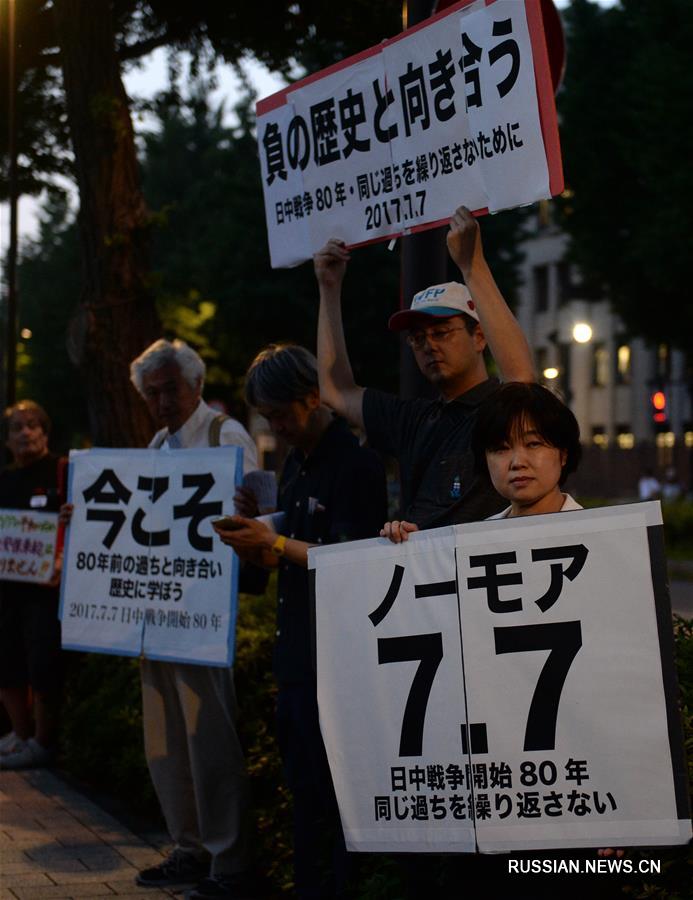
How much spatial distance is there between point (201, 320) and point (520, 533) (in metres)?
39.7

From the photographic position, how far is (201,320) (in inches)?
1692

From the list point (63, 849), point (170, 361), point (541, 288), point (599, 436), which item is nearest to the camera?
point (170, 361)

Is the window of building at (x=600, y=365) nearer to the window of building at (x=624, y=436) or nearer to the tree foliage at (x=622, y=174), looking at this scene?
the window of building at (x=624, y=436)

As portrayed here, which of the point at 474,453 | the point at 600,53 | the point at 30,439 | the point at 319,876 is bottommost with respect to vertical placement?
the point at 319,876

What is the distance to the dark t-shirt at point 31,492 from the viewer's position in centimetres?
923

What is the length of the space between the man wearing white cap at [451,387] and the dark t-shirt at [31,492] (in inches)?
186

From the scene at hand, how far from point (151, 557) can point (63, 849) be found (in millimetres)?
1420

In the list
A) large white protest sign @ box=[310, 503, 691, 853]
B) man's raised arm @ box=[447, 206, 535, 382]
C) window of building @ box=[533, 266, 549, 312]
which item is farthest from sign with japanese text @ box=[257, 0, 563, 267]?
window of building @ box=[533, 266, 549, 312]

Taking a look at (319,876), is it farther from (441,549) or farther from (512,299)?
(512,299)

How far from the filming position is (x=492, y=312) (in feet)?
14.2

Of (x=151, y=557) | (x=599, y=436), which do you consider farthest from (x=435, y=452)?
(x=599, y=436)

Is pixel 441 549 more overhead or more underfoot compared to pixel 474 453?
more underfoot

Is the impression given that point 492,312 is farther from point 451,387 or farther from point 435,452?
point 435,452

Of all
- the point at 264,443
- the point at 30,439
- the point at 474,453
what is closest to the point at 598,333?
the point at 264,443
